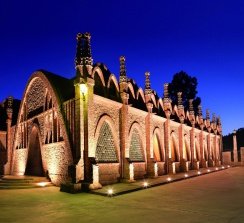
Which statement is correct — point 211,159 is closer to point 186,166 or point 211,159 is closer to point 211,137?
point 211,137

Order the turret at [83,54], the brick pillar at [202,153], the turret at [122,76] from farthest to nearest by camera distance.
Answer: the brick pillar at [202,153] → the turret at [122,76] → the turret at [83,54]

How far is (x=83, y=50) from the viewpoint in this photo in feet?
54.3

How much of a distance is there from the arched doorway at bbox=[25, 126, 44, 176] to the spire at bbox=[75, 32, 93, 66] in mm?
7844

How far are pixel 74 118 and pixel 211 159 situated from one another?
92.0ft

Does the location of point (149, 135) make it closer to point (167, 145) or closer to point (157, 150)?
point (157, 150)

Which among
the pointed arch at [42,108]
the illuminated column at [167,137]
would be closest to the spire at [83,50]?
the pointed arch at [42,108]

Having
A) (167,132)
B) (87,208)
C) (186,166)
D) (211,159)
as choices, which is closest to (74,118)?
(87,208)

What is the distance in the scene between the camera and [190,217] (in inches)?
317

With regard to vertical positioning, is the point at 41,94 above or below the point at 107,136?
above

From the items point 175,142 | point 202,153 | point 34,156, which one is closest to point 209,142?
point 202,153

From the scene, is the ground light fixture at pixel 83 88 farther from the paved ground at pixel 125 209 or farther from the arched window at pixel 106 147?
the paved ground at pixel 125 209

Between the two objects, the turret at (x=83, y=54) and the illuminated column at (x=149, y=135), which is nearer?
the turret at (x=83, y=54)

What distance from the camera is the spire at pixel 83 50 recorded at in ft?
53.8

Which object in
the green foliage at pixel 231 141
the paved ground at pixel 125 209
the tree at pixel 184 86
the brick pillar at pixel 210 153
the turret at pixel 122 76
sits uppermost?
the tree at pixel 184 86
